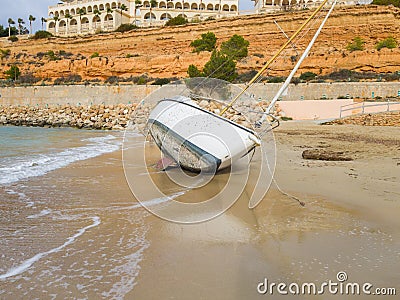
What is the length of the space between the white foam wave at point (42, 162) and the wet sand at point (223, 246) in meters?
1.39

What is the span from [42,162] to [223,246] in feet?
21.5

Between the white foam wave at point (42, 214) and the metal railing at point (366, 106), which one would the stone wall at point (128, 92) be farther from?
the white foam wave at point (42, 214)

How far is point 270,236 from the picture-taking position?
354 centimetres

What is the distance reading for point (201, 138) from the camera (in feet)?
19.7

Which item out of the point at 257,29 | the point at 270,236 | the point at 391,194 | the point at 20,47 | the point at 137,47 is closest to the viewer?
the point at 270,236

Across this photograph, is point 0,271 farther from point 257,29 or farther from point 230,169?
point 257,29

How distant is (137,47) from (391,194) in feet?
173

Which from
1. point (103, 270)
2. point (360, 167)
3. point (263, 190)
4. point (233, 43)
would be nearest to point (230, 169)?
point (263, 190)

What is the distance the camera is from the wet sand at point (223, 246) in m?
2.59

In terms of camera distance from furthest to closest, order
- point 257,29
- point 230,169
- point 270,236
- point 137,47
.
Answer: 1. point 137,47
2. point 257,29
3. point 230,169
4. point 270,236

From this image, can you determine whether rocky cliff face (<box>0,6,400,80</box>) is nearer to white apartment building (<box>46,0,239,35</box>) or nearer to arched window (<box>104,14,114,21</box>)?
white apartment building (<box>46,0,239,35</box>)

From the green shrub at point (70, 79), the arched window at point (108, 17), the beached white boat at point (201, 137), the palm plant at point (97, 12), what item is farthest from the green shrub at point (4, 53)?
the beached white boat at point (201, 137)

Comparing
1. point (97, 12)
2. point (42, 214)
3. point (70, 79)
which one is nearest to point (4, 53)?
point (97, 12)

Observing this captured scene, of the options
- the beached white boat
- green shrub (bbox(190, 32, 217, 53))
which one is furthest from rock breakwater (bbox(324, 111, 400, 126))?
green shrub (bbox(190, 32, 217, 53))
